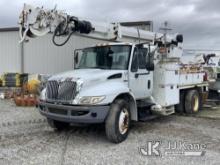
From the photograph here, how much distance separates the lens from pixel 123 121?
7.39m

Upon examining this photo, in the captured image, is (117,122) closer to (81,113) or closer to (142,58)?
(81,113)

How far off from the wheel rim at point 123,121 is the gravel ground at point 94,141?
0.93 feet

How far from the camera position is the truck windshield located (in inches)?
Result: 315

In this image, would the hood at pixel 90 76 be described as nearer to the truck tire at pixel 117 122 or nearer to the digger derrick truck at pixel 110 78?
the digger derrick truck at pixel 110 78

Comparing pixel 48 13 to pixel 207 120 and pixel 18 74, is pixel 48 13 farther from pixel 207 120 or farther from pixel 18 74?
pixel 18 74

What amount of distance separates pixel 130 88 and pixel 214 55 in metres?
8.53

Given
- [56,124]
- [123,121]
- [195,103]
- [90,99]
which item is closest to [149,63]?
[123,121]

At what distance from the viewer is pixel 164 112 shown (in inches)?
360

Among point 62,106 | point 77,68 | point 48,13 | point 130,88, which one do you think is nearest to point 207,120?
point 130,88

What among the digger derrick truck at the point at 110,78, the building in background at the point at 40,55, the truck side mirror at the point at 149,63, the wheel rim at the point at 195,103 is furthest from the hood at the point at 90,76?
the building in background at the point at 40,55

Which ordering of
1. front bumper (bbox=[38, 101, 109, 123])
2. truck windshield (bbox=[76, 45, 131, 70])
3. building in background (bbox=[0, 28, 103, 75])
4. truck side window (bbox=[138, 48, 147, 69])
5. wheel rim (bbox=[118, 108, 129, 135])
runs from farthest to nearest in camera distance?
building in background (bbox=[0, 28, 103, 75]) → truck side window (bbox=[138, 48, 147, 69]) → truck windshield (bbox=[76, 45, 131, 70]) → wheel rim (bbox=[118, 108, 129, 135]) → front bumper (bbox=[38, 101, 109, 123])

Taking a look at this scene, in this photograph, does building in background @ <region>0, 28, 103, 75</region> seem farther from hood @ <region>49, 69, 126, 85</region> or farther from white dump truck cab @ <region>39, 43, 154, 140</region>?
hood @ <region>49, 69, 126, 85</region>

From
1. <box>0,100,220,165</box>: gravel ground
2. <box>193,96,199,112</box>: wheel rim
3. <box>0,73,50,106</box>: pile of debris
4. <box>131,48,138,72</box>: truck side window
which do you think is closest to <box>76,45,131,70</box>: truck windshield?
<box>131,48,138,72</box>: truck side window

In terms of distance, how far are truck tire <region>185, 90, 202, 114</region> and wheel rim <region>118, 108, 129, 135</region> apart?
415cm
